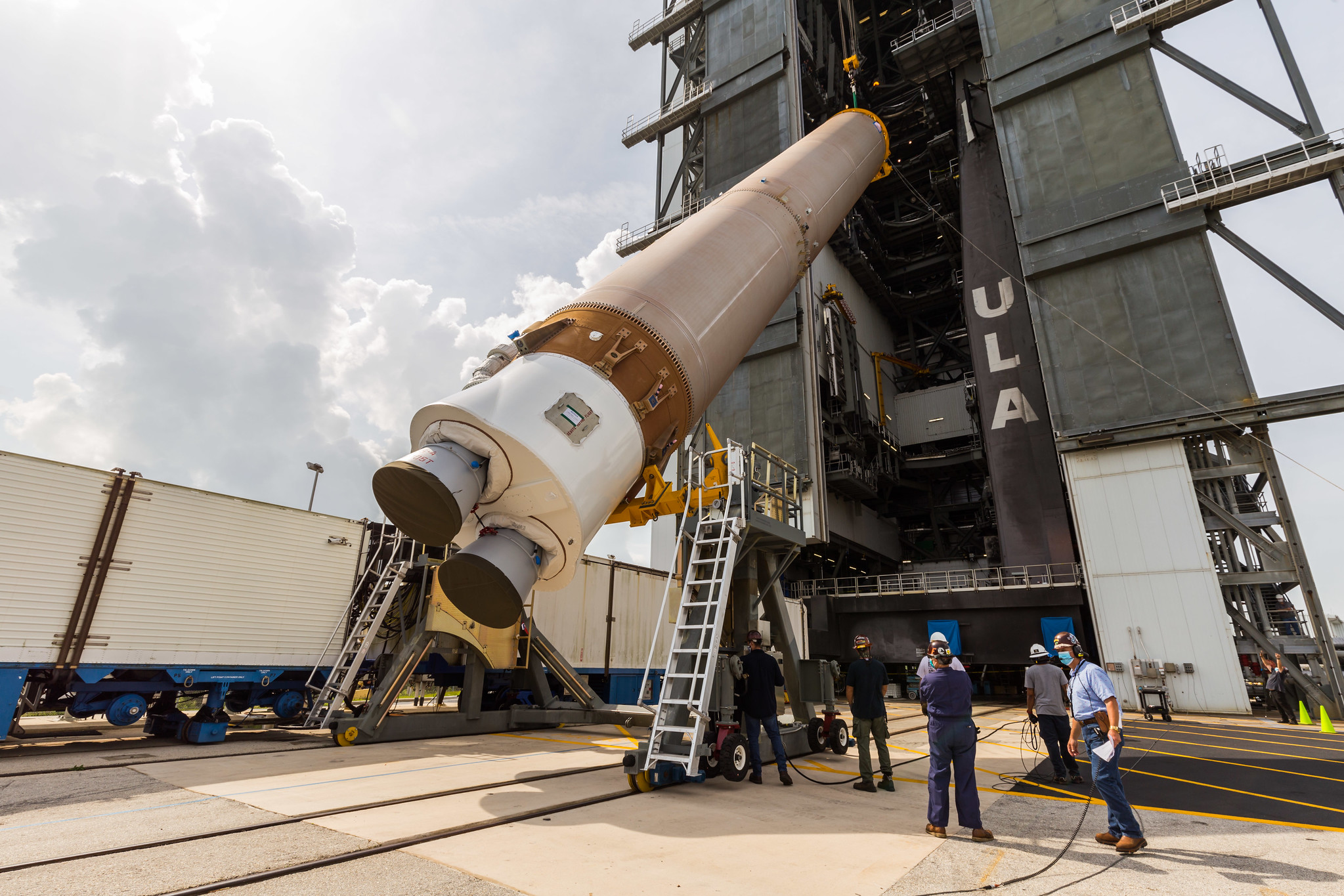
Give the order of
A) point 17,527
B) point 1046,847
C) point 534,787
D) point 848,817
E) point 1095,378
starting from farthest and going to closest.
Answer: point 1095,378, point 17,527, point 534,787, point 848,817, point 1046,847

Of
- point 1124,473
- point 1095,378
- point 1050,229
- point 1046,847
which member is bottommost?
point 1046,847

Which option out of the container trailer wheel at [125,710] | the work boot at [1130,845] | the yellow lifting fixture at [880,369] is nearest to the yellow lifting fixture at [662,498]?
the work boot at [1130,845]

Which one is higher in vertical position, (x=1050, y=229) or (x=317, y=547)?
(x=1050, y=229)

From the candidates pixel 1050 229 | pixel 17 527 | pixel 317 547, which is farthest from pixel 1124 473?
pixel 17 527

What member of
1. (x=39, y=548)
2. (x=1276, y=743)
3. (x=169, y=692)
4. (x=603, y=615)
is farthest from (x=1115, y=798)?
(x=169, y=692)

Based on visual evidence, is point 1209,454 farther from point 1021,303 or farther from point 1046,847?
point 1046,847

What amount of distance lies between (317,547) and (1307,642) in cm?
2234

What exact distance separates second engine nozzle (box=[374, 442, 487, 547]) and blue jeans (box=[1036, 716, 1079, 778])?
7168 mm

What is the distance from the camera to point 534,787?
6.42m

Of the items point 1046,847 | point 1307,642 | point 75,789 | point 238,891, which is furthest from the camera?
point 1307,642

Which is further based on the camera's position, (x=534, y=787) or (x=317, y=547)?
(x=317, y=547)

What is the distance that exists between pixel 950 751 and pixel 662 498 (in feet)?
13.6

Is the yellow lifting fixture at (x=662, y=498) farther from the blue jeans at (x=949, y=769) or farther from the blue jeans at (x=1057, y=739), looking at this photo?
the blue jeans at (x=1057, y=739)

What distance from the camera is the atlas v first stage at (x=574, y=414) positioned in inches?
228
